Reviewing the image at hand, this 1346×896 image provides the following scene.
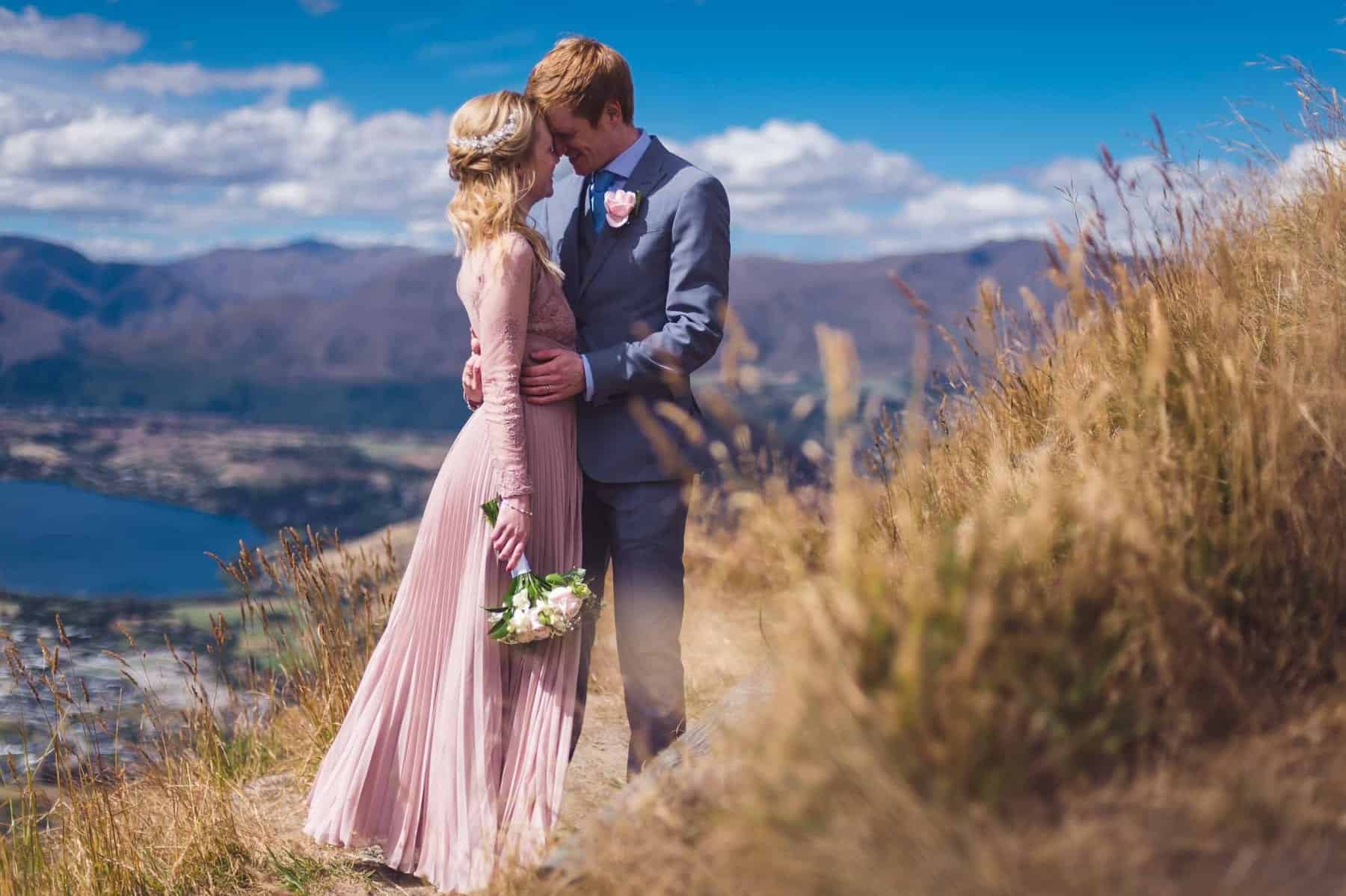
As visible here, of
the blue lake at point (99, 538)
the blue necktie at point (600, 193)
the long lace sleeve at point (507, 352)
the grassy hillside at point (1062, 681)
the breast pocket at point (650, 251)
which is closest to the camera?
the grassy hillside at point (1062, 681)

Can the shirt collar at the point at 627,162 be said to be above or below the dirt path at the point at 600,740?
above

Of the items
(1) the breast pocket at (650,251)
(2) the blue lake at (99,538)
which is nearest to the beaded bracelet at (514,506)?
(1) the breast pocket at (650,251)

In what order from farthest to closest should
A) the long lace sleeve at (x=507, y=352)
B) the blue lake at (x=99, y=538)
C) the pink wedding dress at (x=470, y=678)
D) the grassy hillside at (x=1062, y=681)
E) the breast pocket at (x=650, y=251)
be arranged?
the blue lake at (x=99, y=538), the breast pocket at (x=650, y=251), the pink wedding dress at (x=470, y=678), the long lace sleeve at (x=507, y=352), the grassy hillside at (x=1062, y=681)

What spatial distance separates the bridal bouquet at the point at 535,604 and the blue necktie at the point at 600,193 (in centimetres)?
90

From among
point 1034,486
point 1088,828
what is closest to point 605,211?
point 1034,486

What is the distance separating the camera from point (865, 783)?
1.34 meters

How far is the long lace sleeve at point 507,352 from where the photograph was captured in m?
2.66

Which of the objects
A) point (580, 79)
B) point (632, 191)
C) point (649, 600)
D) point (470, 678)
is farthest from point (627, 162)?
point (470, 678)

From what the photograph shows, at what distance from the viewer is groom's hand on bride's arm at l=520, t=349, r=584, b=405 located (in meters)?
2.82

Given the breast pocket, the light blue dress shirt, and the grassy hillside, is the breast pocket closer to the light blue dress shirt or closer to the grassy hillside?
the light blue dress shirt

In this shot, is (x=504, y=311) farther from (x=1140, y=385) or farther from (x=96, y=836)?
(x=96, y=836)

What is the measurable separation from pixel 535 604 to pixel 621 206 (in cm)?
116

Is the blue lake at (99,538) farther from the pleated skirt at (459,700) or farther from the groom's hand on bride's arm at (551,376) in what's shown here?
the groom's hand on bride's arm at (551,376)

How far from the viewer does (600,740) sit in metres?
4.49
